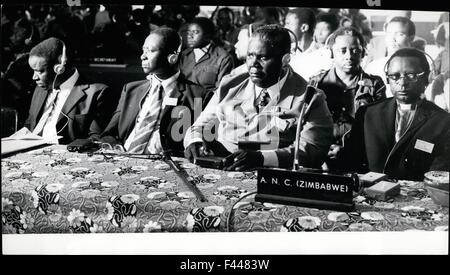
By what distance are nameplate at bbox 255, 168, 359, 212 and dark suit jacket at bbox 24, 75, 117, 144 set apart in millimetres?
695

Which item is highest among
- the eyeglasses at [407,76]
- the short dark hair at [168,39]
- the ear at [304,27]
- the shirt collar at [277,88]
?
the ear at [304,27]

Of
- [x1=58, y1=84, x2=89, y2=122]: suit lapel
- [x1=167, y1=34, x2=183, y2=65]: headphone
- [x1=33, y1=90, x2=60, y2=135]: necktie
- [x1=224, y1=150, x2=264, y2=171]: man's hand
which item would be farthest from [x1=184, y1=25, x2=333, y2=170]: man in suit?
[x1=33, y1=90, x2=60, y2=135]: necktie

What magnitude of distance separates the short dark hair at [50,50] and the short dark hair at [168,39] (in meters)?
0.40

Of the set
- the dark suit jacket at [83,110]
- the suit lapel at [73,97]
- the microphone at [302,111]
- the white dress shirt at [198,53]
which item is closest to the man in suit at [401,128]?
the microphone at [302,111]

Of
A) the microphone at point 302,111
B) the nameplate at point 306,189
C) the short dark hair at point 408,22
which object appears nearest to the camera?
the nameplate at point 306,189

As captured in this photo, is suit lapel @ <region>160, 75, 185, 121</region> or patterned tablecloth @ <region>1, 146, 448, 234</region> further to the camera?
suit lapel @ <region>160, 75, 185, 121</region>

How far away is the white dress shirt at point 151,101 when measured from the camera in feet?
7.00

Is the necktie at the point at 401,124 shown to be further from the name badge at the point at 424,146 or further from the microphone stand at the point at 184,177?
the microphone stand at the point at 184,177

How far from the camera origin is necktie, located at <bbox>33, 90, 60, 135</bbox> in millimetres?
2164

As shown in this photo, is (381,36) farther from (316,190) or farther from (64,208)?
(64,208)

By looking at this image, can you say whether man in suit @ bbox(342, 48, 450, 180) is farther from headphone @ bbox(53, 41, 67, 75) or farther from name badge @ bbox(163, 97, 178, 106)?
headphone @ bbox(53, 41, 67, 75)

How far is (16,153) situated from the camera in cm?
210

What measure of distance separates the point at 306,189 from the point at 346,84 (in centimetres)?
48
